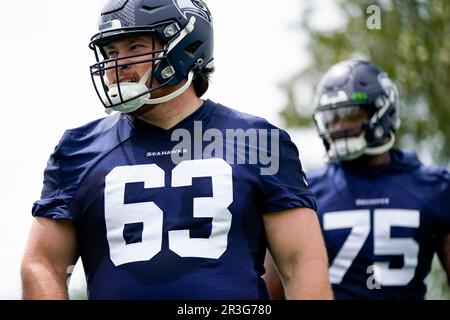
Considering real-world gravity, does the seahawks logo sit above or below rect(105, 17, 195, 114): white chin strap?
above

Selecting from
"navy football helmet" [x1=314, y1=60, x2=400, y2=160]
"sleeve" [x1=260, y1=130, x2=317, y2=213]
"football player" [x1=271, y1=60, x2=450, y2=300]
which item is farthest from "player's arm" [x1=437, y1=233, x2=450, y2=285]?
"sleeve" [x1=260, y1=130, x2=317, y2=213]

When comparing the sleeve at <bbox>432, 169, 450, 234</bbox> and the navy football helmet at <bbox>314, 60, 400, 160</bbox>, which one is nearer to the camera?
the sleeve at <bbox>432, 169, 450, 234</bbox>

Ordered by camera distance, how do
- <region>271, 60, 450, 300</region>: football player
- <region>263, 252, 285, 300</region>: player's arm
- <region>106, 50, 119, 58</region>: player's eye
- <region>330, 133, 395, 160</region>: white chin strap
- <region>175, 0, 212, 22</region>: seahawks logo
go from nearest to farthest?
1. <region>106, 50, 119, 58</region>: player's eye
2. <region>175, 0, 212, 22</region>: seahawks logo
3. <region>263, 252, 285, 300</region>: player's arm
4. <region>271, 60, 450, 300</region>: football player
5. <region>330, 133, 395, 160</region>: white chin strap

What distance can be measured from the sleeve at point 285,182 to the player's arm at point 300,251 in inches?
1.3

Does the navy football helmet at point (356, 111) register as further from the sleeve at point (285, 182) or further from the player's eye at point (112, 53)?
the player's eye at point (112, 53)

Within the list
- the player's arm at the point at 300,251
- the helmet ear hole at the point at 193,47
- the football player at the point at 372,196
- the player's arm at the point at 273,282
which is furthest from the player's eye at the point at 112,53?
the football player at the point at 372,196

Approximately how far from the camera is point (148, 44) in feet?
16.8

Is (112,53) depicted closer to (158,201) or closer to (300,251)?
(158,201)

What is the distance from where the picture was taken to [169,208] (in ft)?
15.9

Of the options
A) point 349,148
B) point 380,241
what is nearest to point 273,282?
point 380,241

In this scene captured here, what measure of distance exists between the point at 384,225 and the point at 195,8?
2649 mm

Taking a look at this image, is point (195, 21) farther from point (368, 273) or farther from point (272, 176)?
point (368, 273)

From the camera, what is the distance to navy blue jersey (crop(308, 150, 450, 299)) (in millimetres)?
7301

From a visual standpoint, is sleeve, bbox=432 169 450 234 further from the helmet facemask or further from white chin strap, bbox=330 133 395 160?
the helmet facemask
